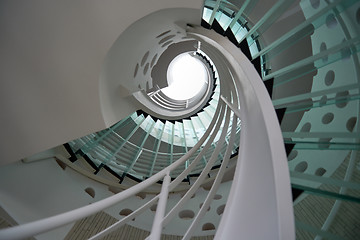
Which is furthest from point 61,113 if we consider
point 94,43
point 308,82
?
point 308,82

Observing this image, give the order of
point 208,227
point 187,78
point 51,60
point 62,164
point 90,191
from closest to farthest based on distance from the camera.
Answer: point 51,60 < point 208,227 < point 62,164 < point 90,191 < point 187,78

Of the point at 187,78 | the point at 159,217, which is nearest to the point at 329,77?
the point at 159,217

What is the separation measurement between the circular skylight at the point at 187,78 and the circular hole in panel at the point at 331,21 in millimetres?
8559

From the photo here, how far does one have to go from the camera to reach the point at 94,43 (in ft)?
9.45

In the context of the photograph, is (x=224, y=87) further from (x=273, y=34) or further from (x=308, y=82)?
(x=308, y=82)

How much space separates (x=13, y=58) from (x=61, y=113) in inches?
34.9

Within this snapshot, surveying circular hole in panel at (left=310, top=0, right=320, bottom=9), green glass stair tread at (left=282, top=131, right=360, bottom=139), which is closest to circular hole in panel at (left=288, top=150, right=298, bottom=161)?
green glass stair tread at (left=282, top=131, right=360, bottom=139)

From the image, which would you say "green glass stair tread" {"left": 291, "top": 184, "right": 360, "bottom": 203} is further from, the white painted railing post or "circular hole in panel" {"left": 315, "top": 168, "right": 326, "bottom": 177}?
the white painted railing post

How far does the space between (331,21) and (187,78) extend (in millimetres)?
10884

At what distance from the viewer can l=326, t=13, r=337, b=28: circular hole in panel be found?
138 cm

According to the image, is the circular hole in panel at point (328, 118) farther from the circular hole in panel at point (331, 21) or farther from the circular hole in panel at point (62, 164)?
the circular hole in panel at point (62, 164)

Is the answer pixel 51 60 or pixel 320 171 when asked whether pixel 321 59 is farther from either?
pixel 51 60

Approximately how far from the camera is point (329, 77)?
5.89 ft

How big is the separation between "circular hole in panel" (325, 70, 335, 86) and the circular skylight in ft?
27.0
